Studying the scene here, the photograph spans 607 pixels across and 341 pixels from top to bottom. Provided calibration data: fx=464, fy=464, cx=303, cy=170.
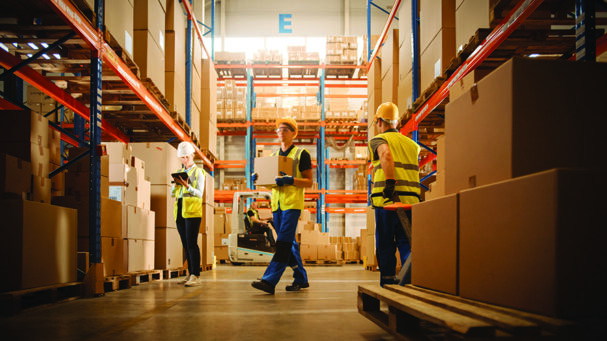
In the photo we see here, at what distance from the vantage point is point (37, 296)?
4.12 m

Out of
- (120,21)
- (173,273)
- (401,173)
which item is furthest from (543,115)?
(173,273)

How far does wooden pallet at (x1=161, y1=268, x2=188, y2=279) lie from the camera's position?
7168 mm

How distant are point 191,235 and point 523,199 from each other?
4686 mm

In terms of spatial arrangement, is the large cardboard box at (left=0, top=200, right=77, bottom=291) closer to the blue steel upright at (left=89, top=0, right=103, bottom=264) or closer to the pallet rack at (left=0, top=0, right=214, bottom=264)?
the blue steel upright at (left=89, top=0, right=103, bottom=264)

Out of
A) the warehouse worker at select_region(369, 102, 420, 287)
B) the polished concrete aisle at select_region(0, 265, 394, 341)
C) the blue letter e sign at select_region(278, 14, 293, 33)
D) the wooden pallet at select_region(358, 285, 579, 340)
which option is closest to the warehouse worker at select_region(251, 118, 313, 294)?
the polished concrete aisle at select_region(0, 265, 394, 341)

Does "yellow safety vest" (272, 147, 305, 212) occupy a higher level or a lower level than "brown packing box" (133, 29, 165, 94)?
lower

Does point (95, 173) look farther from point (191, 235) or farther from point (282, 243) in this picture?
point (282, 243)

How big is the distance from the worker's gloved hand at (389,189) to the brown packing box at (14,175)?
3.02 m

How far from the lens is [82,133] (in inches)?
315

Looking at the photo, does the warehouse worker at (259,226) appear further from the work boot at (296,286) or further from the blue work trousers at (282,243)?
the blue work trousers at (282,243)

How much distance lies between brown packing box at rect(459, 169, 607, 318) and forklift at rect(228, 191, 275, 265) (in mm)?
10455

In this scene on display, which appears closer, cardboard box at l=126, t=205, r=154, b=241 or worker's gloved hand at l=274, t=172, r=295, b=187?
worker's gloved hand at l=274, t=172, r=295, b=187

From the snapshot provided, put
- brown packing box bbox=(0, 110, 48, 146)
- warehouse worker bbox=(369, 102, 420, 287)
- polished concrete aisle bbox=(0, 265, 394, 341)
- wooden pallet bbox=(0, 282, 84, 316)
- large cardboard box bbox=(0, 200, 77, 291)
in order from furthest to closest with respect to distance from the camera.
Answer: brown packing box bbox=(0, 110, 48, 146), warehouse worker bbox=(369, 102, 420, 287), large cardboard box bbox=(0, 200, 77, 291), wooden pallet bbox=(0, 282, 84, 316), polished concrete aisle bbox=(0, 265, 394, 341)

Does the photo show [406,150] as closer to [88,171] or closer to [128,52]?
[88,171]
